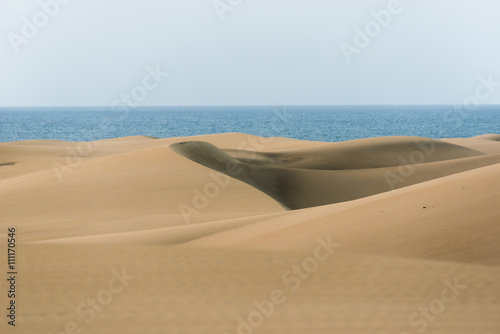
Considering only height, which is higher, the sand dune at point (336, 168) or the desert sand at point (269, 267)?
the desert sand at point (269, 267)

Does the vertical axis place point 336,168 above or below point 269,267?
below

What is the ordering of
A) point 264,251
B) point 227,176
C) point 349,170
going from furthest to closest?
1. point 349,170
2. point 227,176
3. point 264,251

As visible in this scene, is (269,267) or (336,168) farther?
(336,168)

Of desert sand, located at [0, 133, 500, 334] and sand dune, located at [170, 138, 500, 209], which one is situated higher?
desert sand, located at [0, 133, 500, 334]

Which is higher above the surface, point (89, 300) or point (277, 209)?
point (89, 300)

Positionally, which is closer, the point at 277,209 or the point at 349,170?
the point at 277,209

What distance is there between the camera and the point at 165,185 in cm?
2002

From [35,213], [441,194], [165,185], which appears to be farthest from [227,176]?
[441,194]

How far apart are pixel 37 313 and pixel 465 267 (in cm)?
589

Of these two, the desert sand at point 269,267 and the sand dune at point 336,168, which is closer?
the desert sand at point 269,267

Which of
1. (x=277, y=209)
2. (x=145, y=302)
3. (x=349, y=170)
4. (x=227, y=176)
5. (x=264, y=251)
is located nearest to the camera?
(x=145, y=302)

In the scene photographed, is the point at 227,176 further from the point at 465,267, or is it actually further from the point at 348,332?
the point at 348,332

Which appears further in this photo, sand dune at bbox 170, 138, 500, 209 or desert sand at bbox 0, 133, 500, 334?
sand dune at bbox 170, 138, 500, 209

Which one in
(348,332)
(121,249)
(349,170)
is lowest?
(349,170)
